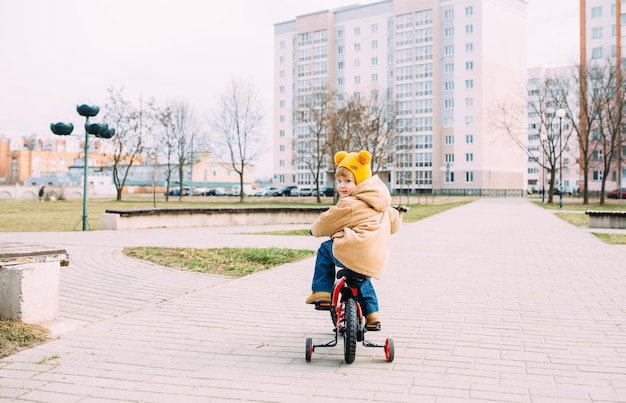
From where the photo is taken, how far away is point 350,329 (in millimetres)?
4074

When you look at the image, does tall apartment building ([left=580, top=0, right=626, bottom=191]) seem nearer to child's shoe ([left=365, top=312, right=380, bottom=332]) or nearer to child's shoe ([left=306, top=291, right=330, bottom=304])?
child's shoe ([left=365, top=312, right=380, bottom=332])

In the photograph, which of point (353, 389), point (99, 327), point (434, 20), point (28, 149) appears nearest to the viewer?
point (353, 389)

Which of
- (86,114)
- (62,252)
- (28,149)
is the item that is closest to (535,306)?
(62,252)

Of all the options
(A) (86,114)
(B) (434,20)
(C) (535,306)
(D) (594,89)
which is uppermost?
(B) (434,20)

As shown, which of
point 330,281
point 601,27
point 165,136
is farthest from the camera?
point 601,27

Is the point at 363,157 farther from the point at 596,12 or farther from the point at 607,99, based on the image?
the point at 596,12

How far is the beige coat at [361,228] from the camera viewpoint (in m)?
4.14

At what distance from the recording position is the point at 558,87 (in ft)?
151

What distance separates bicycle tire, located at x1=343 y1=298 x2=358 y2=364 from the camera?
13.4 ft

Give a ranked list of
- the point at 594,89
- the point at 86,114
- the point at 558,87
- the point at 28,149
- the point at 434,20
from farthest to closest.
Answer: the point at 28,149, the point at 434,20, the point at 558,87, the point at 594,89, the point at 86,114

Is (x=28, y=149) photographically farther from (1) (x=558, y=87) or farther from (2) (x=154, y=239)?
(2) (x=154, y=239)

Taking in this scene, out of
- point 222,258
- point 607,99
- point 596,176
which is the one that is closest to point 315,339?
point 222,258

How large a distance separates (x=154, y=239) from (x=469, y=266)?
752 cm

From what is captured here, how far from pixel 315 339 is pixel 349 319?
2.88ft
